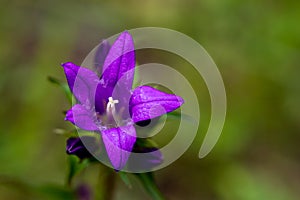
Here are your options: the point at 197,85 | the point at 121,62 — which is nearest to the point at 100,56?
the point at 121,62

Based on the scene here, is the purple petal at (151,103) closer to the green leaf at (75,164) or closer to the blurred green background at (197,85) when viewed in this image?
the green leaf at (75,164)

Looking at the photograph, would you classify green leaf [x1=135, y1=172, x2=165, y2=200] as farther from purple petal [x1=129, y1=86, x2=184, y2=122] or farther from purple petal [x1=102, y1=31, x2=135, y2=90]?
purple petal [x1=102, y1=31, x2=135, y2=90]

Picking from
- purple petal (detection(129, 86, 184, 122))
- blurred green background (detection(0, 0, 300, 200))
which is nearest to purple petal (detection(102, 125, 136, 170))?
purple petal (detection(129, 86, 184, 122))

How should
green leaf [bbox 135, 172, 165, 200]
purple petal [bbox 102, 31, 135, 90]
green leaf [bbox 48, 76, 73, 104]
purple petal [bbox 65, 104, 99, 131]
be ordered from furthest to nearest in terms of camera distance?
green leaf [bbox 48, 76, 73, 104] → green leaf [bbox 135, 172, 165, 200] → purple petal [bbox 102, 31, 135, 90] → purple petal [bbox 65, 104, 99, 131]

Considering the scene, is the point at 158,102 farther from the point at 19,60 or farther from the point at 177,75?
the point at 19,60

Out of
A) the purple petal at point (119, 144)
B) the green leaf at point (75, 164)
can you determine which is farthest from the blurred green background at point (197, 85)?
the purple petal at point (119, 144)

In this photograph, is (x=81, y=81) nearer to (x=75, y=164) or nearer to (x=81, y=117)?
(x=81, y=117)
